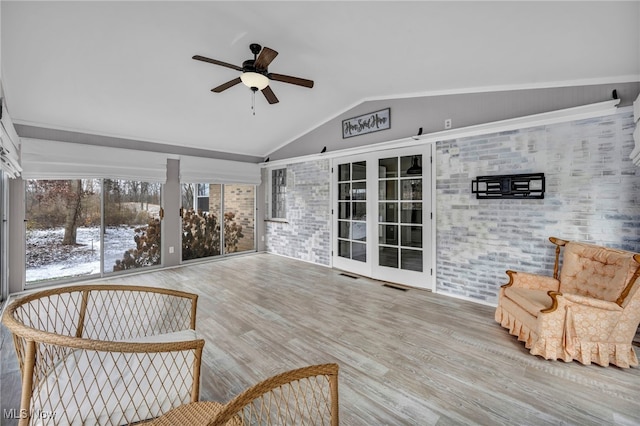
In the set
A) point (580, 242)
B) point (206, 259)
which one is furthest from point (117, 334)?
point (580, 242)

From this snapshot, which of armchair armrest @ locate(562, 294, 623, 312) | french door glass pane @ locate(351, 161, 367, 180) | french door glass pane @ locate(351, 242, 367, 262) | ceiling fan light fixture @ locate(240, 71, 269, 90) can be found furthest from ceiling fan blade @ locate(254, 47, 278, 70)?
french door glass pane @ locate(351, 242, 367, 262)

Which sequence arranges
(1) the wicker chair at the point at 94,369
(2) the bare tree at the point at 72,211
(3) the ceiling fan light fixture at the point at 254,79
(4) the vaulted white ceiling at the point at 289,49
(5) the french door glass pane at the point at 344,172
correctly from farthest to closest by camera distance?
(5) the french door glass pane at the point at 344,172, (2) the bare tree at the point at 72,211, (3) the ceiling fan light fixture at the point at 254,79, (4) the vaulted white ceiling at the point at 289,49, (1) the wicker chair at the point at 94,369

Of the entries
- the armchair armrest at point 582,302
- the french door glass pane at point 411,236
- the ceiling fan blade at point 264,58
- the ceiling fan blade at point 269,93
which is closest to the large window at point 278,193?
the french door glass pane at point 411,236

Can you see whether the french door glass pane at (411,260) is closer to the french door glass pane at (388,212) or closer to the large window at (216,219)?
the french door glass pane at (388,212)

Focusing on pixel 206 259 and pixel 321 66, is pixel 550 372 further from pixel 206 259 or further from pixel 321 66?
pixel 206 259

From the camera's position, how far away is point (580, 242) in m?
2.92

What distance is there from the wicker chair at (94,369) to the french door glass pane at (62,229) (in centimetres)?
314

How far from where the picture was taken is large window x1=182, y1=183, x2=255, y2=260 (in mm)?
5648

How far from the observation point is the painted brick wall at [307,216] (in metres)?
5.50

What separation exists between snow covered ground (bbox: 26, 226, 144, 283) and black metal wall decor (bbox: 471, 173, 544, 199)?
553 cm

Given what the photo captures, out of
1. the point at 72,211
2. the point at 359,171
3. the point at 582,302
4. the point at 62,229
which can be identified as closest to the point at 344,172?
the point at 359,171

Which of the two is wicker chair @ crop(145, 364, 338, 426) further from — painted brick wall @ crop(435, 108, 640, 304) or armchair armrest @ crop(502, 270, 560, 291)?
painted brick wall @ crop(435, 108, 640, 304)

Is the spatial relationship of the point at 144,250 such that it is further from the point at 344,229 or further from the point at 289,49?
the point at 289,49

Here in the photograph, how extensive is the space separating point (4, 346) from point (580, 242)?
18.3 ft
